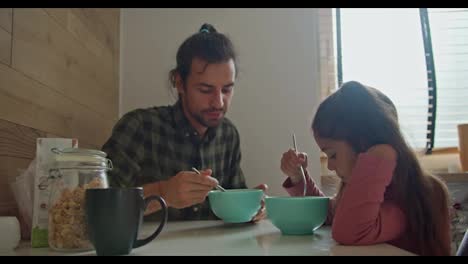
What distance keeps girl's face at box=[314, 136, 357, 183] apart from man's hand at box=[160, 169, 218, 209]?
0.89ft

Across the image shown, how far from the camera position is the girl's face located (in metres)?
0.88

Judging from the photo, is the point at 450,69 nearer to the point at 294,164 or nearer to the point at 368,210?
the point at 294,164

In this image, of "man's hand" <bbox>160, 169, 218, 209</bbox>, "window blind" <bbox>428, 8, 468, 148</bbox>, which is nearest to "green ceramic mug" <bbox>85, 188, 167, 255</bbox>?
"man's hand" <bbox>160, 169, 218, 209</bbox>

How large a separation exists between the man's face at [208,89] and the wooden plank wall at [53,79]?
0.38m

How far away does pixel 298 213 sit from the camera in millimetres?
767

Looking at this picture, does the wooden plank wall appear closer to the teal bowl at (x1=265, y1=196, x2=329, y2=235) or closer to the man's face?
the man's face

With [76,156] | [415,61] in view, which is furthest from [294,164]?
[415,61]

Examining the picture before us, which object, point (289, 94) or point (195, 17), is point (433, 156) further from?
point (195, 17)

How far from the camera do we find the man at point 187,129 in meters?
1.29

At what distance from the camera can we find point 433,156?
196cm

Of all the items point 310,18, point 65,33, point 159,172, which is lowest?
point 159,172
